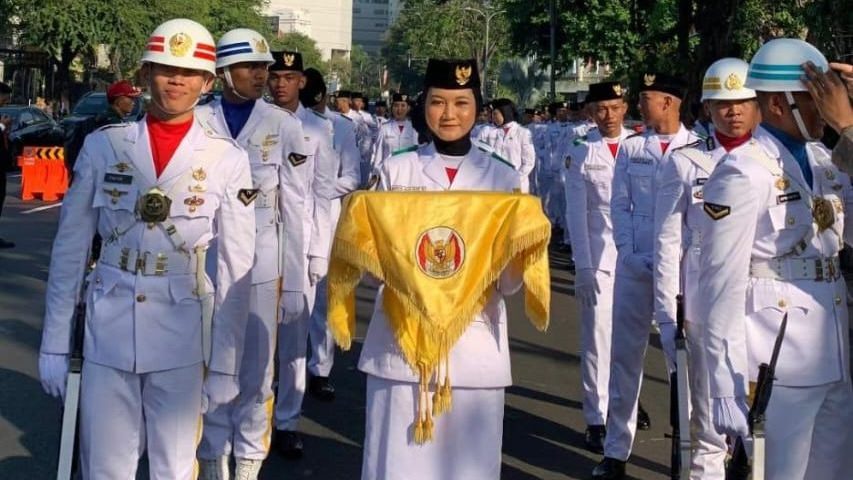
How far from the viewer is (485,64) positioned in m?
78.4

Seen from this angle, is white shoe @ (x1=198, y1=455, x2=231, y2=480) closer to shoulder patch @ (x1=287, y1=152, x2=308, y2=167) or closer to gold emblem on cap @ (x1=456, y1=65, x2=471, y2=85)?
shoulder patch @ (x1=287, y1=152, x2=308, y2=167)

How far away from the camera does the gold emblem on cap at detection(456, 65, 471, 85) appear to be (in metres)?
5.09

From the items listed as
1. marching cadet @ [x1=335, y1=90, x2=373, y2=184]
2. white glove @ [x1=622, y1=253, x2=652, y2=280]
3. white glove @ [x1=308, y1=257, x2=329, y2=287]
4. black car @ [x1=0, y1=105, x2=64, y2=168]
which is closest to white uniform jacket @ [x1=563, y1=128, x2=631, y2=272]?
white glove @ [x1=622, y1=253, x2=652, y2=280]

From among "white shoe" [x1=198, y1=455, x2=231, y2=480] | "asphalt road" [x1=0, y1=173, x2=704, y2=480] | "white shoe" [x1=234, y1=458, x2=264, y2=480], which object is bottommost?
"asphalt road" [x1=0, y1=173, x2=704, y2=480]

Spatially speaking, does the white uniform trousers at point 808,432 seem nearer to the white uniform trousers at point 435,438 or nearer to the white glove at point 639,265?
the white uniform trousers at point 435,438

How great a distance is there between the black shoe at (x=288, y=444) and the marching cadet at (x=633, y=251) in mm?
1824

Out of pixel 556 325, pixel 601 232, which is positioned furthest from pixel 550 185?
pixel 601 232

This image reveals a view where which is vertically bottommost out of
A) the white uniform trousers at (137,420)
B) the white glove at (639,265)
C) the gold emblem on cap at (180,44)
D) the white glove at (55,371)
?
the white uniform trousers at (137,420)

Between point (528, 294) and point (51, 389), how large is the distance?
1.91 metres

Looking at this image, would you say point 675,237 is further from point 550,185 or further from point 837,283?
point 550,185

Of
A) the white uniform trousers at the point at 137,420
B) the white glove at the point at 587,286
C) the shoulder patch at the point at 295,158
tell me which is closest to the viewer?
the white uniform trousers at the point at 137,420

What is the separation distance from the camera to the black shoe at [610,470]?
7625 millimetres

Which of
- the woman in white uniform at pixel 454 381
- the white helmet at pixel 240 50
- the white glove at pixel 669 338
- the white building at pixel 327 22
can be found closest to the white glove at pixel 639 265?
the white glove at pixel 669 338

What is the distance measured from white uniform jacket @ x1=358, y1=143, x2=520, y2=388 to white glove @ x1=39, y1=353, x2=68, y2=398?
1.17m
